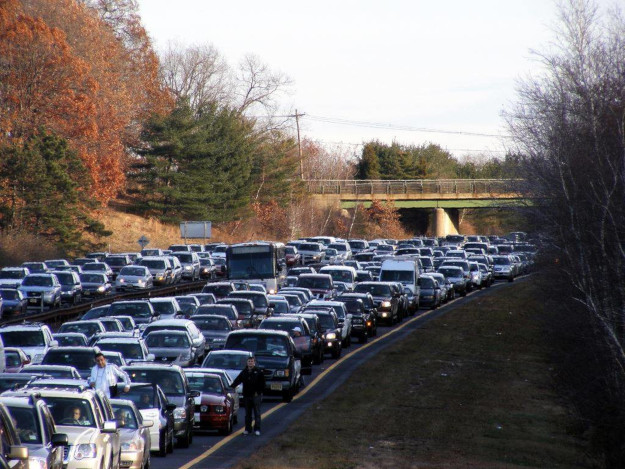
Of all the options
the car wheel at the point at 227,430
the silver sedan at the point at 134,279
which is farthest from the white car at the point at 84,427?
the silver sedan at the point at 134,279

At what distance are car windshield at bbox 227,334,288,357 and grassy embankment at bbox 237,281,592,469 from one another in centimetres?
177

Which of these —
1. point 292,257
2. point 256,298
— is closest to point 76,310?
point 256,298

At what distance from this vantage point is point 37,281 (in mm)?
47719

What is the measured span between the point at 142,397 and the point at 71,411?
180 inches

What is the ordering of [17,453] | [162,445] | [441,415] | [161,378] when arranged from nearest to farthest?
1. [17,453]
2. [162,445]
3. [161,378]
4. [441,415]

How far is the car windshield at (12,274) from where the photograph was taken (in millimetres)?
51688

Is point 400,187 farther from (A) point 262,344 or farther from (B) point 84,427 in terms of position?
(B) point 84,427

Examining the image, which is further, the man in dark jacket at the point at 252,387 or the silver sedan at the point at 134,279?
the silver sedan at the point at 134,279

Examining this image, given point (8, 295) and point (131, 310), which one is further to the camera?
point (8, 295)

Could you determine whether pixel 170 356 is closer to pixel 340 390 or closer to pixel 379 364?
pixel 340 390

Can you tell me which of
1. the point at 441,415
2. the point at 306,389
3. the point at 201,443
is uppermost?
the point at 201,443

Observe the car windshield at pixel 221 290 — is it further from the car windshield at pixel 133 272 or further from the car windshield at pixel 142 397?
the car windshield at pixel 142 397

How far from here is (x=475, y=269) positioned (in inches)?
2751

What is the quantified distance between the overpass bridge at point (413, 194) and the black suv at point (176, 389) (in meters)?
90.2
